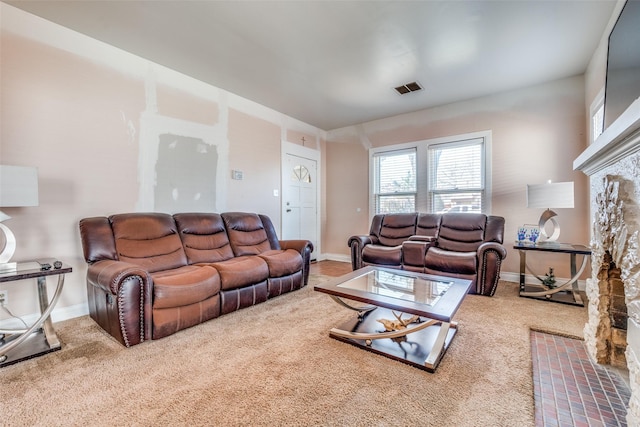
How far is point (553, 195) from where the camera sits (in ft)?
9.90

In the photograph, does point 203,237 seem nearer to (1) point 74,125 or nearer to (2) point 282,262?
(2) point 282,262

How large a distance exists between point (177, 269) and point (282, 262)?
1053 mm

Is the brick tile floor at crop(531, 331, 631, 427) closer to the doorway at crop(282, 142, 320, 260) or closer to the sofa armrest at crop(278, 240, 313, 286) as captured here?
the sofa armrest at crop(278, 240, 313, 286)

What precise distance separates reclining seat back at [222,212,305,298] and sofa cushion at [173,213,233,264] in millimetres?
129

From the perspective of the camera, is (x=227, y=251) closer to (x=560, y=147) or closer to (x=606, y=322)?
(x=606, y=322)

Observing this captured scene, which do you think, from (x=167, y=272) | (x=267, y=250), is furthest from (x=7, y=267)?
(x=267, y=250)

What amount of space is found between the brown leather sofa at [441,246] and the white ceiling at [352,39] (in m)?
1.85

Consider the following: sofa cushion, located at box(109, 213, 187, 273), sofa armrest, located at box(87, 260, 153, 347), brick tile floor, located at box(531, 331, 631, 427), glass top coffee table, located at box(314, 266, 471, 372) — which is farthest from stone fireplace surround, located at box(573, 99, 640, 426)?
sofa cushion, located at box(109, 213, 187, 273)

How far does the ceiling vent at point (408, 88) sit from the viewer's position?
12.0 ft

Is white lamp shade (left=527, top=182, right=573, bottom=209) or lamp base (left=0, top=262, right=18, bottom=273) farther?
white lamp shade (left=527, top=182, right=573, bottom=209)

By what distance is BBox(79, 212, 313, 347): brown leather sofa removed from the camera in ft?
6.70

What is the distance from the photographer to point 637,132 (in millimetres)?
1142

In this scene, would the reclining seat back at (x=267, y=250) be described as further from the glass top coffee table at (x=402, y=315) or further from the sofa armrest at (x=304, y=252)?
the glass top coffee table at (x=402, y=315)

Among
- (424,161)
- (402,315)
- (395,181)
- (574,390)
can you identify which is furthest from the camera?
(395,181)
